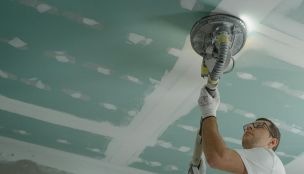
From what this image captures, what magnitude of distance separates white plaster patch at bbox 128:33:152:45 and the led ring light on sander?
25 centimetres

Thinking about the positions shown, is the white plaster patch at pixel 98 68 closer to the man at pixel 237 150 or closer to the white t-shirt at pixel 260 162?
the man at pixel 237 150

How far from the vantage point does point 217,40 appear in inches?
68.8

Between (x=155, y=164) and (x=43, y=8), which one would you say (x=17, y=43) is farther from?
(x=155, y=164)

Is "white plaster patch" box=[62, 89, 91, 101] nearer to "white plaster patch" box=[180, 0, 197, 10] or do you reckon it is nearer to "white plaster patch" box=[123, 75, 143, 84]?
"white plaster patch" box=[123, 75, 143, 84]

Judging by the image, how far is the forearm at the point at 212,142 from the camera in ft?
4.83

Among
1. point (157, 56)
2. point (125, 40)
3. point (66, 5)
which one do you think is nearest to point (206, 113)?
point (157, 56)

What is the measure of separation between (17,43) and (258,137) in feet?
4.76

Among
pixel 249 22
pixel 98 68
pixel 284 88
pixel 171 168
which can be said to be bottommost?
pixel 171 168

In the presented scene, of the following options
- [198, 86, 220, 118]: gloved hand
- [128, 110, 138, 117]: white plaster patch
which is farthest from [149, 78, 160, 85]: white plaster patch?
[198, 86, 220, 118]: gloved hand

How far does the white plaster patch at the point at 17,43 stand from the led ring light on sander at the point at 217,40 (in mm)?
988

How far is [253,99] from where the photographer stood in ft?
7.23

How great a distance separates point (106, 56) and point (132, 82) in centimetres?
27

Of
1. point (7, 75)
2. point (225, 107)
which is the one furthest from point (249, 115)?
point (7, 75)

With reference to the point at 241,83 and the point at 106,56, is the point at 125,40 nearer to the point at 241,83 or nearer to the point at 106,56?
the point at 106,56
